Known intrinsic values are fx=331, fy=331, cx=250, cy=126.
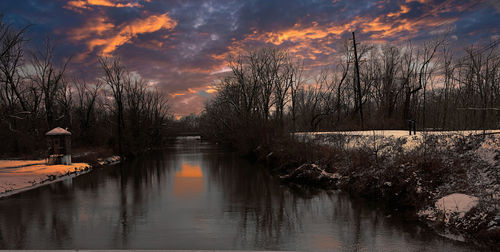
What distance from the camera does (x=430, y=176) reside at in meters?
12.3

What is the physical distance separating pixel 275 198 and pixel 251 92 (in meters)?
37.3

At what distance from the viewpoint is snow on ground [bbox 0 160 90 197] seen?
16.6m

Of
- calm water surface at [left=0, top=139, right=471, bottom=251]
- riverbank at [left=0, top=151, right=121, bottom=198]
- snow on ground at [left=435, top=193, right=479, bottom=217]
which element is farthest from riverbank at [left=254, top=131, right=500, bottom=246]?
riverbank at [left=0, top=151, right=121, bottom=198]

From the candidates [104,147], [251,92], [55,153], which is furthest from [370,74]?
[55,153]

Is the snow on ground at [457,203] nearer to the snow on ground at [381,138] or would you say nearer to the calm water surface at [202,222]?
the calm water surface at [202,222]

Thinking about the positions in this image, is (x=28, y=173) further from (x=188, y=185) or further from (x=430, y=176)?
(x=430, y=176)

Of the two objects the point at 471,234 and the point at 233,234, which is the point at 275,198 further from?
the point at 471,234

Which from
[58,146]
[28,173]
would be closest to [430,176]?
[28,173]

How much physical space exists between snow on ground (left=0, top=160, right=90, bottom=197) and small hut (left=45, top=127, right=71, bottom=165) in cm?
84

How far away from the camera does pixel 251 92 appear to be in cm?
5141

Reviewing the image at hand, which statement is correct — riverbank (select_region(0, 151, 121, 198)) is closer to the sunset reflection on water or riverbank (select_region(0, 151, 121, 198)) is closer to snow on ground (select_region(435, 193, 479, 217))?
the sunset reflection on water

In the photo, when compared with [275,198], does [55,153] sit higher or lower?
higher

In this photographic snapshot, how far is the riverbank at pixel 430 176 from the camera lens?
9289 millimetres

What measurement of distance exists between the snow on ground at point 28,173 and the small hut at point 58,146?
0.84 metres
